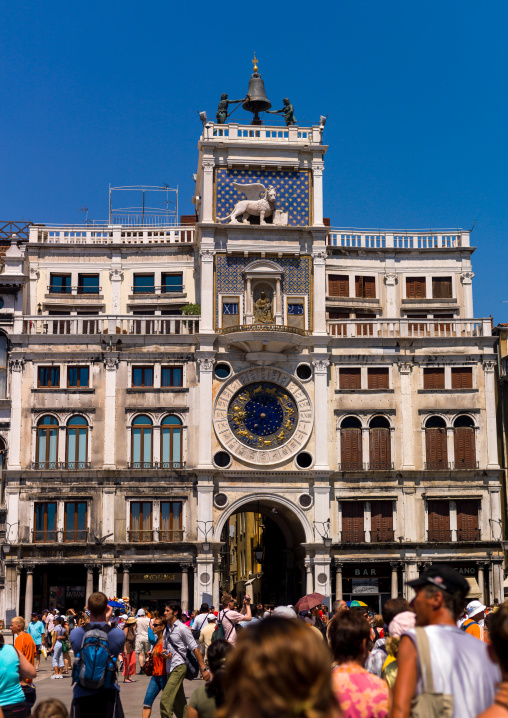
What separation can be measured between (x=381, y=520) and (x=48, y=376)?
17.4 metres

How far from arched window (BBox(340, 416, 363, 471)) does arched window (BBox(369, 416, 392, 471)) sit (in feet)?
1.78

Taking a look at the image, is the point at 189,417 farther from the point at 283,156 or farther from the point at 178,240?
the point at 283,156

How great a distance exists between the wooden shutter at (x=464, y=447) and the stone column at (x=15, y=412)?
20882 millimetres

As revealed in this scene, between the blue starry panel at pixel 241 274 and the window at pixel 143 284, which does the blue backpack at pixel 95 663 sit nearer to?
the blue starry panel at pixel 241 274

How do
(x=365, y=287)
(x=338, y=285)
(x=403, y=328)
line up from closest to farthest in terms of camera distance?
1. (x=403, y=328)
2. (x=338, y=285)
3. (x=365, y=287)

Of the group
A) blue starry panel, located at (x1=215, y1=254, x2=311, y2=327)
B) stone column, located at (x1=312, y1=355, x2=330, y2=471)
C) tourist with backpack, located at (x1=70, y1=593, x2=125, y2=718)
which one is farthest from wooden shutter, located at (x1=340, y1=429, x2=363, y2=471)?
tourist with backpack, located at (x1=70, y1=593, x2=125, y2=718)

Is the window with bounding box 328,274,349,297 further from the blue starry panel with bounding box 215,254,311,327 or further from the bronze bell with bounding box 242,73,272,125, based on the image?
the bronze bell with bounding box 242,73,272,125

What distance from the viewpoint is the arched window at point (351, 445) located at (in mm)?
50094

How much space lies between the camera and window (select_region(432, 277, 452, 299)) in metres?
55.2

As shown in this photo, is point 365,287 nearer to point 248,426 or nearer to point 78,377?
point 248,426

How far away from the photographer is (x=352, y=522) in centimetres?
4966

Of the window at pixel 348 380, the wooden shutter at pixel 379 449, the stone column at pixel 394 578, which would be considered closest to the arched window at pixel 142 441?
the window at pixel 348 380

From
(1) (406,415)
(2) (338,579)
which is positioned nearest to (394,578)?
(2) (338,579)

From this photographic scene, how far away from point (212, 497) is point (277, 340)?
798 centimetres
